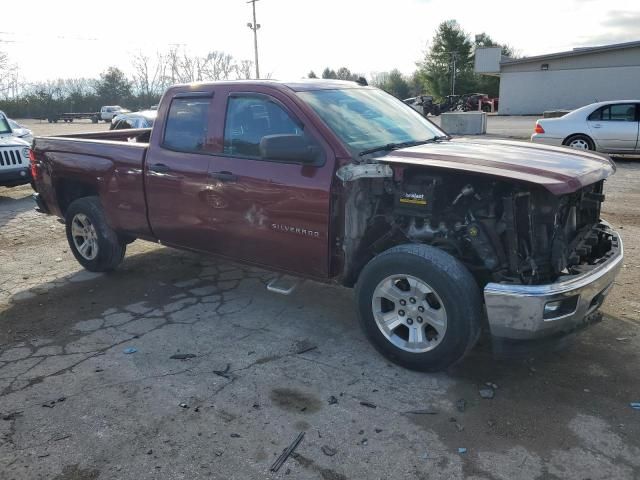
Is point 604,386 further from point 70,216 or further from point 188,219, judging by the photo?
point 70,216

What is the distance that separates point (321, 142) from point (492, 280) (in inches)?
59.1

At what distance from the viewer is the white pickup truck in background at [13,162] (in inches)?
395

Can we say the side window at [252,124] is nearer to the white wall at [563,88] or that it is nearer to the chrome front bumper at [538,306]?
the chrome front bumper at [538,306]

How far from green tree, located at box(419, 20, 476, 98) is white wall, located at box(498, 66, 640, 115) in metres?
16.1

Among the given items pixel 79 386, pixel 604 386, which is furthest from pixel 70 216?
pixel 604 386

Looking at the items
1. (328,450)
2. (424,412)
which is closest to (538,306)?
(424,412)

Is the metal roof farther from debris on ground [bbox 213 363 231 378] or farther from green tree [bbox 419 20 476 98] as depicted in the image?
debris on ground [bbox 213 363 231 378]

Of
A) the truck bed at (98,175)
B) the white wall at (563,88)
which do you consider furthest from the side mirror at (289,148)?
the white wall at (563,88)

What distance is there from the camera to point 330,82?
15.8ft

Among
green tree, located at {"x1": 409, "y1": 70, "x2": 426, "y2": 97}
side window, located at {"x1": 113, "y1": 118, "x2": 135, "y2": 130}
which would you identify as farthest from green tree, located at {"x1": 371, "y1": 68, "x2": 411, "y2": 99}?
side window, located at {"x1": 113, "y1": 118, "x2": 135, "y2": 130}

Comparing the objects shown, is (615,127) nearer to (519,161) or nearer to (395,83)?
(519,161)

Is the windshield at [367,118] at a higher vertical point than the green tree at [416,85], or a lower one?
lower

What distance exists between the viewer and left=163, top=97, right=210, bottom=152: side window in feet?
15.1

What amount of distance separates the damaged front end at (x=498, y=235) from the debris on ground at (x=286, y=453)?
1.32 metres
